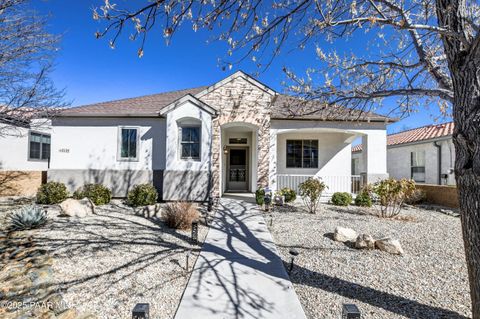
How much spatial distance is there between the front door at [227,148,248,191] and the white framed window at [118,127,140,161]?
5.22 meters

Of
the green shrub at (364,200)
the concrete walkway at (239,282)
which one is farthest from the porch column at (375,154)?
the concrete walkway at (239,282)

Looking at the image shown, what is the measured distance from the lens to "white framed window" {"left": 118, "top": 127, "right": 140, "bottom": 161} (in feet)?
39.5

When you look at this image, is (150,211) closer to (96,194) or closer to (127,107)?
(96,194)

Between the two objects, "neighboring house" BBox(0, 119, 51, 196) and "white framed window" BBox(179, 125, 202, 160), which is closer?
"white framed window" BBox(179, 125, 202, 160)

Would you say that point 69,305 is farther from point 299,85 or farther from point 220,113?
point 220,113

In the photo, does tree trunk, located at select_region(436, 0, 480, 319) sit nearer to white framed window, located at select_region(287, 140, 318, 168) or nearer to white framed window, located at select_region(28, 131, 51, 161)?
white framed window, located at select_region(287, 140, 318, 168)

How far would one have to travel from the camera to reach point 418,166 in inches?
631

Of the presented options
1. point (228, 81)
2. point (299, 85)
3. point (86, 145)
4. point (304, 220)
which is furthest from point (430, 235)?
point (86, 145)

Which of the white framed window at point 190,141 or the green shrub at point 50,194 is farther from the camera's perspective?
the white framed window at point 190,141

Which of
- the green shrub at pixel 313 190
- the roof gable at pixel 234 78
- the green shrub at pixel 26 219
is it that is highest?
the roof gable at pixel 234 78

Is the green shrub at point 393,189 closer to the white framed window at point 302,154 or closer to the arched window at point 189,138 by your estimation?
→ the white framed window at point 302,154

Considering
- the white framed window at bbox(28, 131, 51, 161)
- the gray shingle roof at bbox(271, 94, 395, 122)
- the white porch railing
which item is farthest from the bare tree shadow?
the white framed window at bbox(28, 131, 51, 161)

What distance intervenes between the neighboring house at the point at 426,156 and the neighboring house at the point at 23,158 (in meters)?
19.2

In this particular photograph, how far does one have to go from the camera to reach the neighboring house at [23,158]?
12859mm
